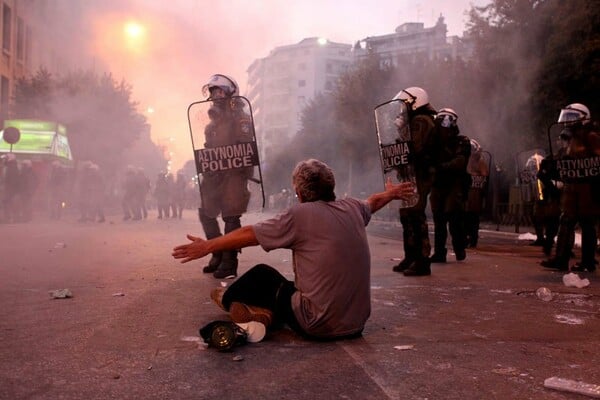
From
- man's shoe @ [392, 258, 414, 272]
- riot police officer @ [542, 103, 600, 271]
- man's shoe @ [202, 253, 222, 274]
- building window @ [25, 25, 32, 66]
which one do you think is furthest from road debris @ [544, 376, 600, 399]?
building window @ [25, 25, 32, 66]

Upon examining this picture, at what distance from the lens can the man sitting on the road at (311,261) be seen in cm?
303

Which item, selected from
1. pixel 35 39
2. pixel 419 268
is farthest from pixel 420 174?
pixel 35 39

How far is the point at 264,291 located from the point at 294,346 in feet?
1.08

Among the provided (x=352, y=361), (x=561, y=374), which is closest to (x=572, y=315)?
(x=561, y=374)

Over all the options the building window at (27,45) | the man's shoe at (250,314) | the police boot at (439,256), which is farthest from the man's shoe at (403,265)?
the building window at (27,45)

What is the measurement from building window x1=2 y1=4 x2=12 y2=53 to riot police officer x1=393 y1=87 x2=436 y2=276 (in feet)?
77.4

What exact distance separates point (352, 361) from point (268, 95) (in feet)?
329

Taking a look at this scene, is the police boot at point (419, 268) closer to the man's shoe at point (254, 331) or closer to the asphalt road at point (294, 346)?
the asphalt road at point (294, 346)

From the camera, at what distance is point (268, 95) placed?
101 metres

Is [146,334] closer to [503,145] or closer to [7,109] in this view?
[503,145]

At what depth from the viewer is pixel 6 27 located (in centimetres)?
2570

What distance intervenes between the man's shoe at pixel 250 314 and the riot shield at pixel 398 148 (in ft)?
9.97

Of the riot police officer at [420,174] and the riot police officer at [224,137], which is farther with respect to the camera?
the riot police officer at [420,174]

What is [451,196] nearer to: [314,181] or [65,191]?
[314,181]
